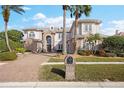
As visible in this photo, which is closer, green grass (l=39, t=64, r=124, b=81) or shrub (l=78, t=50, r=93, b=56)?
green grass (l=39, t=64, r=124, b=81)

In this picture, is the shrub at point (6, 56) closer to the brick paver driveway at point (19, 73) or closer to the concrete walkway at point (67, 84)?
the brick paver driveway at point (19, 73)

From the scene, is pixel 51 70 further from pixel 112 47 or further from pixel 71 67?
pixel 112 47

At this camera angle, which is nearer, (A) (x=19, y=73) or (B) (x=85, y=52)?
(A) (x=19, y=73)

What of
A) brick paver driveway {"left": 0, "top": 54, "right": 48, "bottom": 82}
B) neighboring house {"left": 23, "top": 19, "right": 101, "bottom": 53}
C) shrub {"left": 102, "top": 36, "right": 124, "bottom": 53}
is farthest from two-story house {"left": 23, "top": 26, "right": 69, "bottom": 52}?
shrub {"left": 102, "top": 36, "right": 124, "bottom": 53}

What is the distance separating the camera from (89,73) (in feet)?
40.3

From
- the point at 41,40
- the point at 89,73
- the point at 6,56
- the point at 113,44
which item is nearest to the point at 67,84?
the point at 89,73

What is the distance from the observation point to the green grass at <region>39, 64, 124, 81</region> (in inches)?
462

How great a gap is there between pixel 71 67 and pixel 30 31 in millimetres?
5710

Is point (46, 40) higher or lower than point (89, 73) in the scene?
higher

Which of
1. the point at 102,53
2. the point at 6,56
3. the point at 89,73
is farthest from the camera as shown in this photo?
the point at 6,56

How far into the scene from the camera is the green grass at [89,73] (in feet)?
38.5

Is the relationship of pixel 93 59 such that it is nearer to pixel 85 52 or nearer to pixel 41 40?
pixel 85 52

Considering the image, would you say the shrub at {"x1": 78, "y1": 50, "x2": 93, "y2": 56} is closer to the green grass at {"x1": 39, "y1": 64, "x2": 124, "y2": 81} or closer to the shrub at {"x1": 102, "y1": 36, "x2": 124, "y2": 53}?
the shrub at {"x1": 102, "y1": 36, "x2": 124, "y2": 53}

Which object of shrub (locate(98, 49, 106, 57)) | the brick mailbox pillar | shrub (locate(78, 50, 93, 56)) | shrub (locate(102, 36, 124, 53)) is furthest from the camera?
shrub (locate(78, 50, 93, 56))
